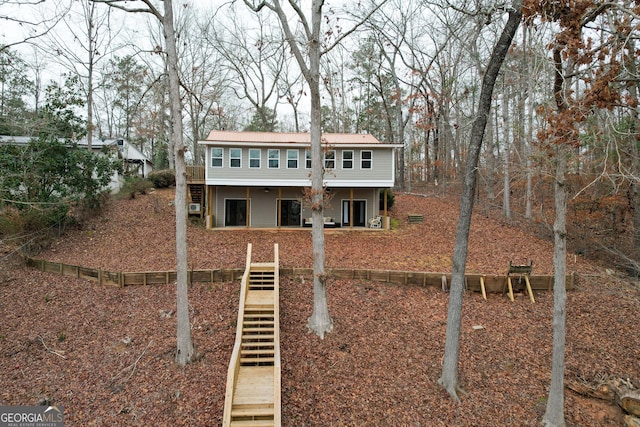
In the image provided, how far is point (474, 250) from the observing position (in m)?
13.6

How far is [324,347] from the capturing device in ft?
25.1

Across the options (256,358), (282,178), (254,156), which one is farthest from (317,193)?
(254,156)

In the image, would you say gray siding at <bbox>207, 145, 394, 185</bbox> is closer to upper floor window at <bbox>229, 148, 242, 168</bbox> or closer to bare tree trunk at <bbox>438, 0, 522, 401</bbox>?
upper floor window at <bbox>229, 148, 242, 168</bbox>

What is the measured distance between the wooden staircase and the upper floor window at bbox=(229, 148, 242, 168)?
7.67 m

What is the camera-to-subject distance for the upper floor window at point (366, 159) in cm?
1705

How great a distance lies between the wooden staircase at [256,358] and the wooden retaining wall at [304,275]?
0.99 m

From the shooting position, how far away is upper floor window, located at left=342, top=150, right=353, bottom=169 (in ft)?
55.8

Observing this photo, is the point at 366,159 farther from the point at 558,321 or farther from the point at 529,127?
the point at 558,321

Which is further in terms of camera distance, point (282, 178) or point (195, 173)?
point (195, 173)

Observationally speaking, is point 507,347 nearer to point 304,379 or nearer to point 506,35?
point 304,379

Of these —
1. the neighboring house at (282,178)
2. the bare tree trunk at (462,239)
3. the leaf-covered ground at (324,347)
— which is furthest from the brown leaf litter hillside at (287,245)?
the bare tree trunk at (462,239)

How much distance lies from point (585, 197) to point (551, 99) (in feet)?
37.2

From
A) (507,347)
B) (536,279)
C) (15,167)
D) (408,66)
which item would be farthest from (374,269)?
(408,66)

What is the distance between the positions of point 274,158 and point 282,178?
1061 mm
